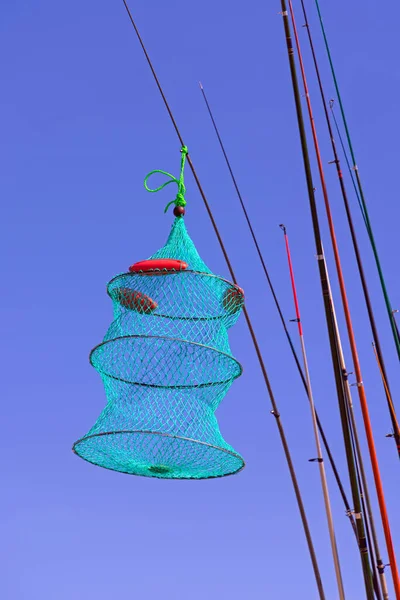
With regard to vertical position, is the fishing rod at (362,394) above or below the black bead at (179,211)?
below

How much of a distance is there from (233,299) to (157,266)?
1.96ft

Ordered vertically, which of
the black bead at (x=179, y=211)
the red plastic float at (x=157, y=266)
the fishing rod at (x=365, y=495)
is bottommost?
the fishing rod at (x=365, y=495)

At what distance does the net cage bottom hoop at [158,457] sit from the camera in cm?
477

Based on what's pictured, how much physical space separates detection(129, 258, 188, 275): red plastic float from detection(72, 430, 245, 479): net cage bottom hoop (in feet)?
2.90

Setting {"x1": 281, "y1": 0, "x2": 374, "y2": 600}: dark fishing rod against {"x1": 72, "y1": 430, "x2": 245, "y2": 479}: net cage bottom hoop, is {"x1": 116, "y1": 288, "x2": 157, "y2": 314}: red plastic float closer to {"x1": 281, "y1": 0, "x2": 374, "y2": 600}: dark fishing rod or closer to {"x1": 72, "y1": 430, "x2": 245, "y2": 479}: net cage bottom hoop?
{"x1": 72, "y1": 430, "x2": 245, "y2": 479}: net cage bottom hoop

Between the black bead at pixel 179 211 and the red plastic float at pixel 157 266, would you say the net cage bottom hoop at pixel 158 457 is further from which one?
the black bead at pixel 179 211

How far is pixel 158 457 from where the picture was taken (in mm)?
4965

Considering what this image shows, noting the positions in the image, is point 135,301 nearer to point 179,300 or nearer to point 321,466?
point 179,300

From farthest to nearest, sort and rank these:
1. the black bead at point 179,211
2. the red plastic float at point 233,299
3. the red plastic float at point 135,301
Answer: the black bead at point 179,211
the red plastic float at point 135,301
the red plastic float at point 233,299

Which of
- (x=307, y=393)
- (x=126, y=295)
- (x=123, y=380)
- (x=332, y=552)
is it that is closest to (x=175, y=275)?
(x=126, y=295)

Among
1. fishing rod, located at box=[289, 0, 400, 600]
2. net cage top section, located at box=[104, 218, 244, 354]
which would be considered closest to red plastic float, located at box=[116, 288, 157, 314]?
net cage top section, located at box=[104, 218, 244, 354]

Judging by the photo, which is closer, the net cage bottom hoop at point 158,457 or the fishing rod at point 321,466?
the fishing rod at point 321,466

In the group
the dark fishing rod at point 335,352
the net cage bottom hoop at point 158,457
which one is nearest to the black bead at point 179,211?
the dark fishing rod at point 335,352

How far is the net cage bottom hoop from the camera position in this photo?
4.77m
